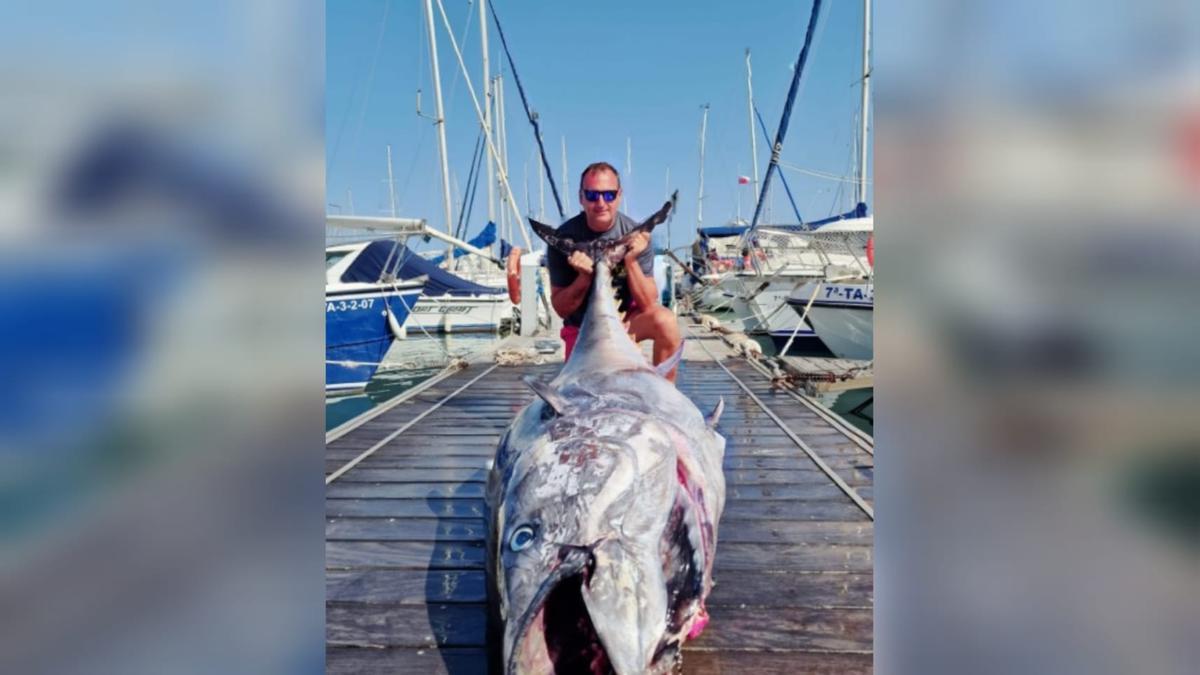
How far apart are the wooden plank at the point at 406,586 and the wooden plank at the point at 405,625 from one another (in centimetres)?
5

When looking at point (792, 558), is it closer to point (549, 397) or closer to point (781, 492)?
point (781, 492)

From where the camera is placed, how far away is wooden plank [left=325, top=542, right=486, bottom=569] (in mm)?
2559

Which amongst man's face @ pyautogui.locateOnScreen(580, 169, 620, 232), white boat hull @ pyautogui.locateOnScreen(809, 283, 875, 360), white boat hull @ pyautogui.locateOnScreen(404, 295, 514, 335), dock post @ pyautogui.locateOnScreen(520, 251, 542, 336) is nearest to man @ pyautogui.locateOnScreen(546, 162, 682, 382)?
man's face @ pyautogui.locateOnScreen(580, 169, 620, 232)

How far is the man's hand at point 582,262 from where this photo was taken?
3764 mm

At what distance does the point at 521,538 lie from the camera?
157 centimetres

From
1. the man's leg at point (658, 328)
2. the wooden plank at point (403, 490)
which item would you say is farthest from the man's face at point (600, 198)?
the wooden plank at point (403, 490)

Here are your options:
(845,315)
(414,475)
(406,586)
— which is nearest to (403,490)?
(414,475)
